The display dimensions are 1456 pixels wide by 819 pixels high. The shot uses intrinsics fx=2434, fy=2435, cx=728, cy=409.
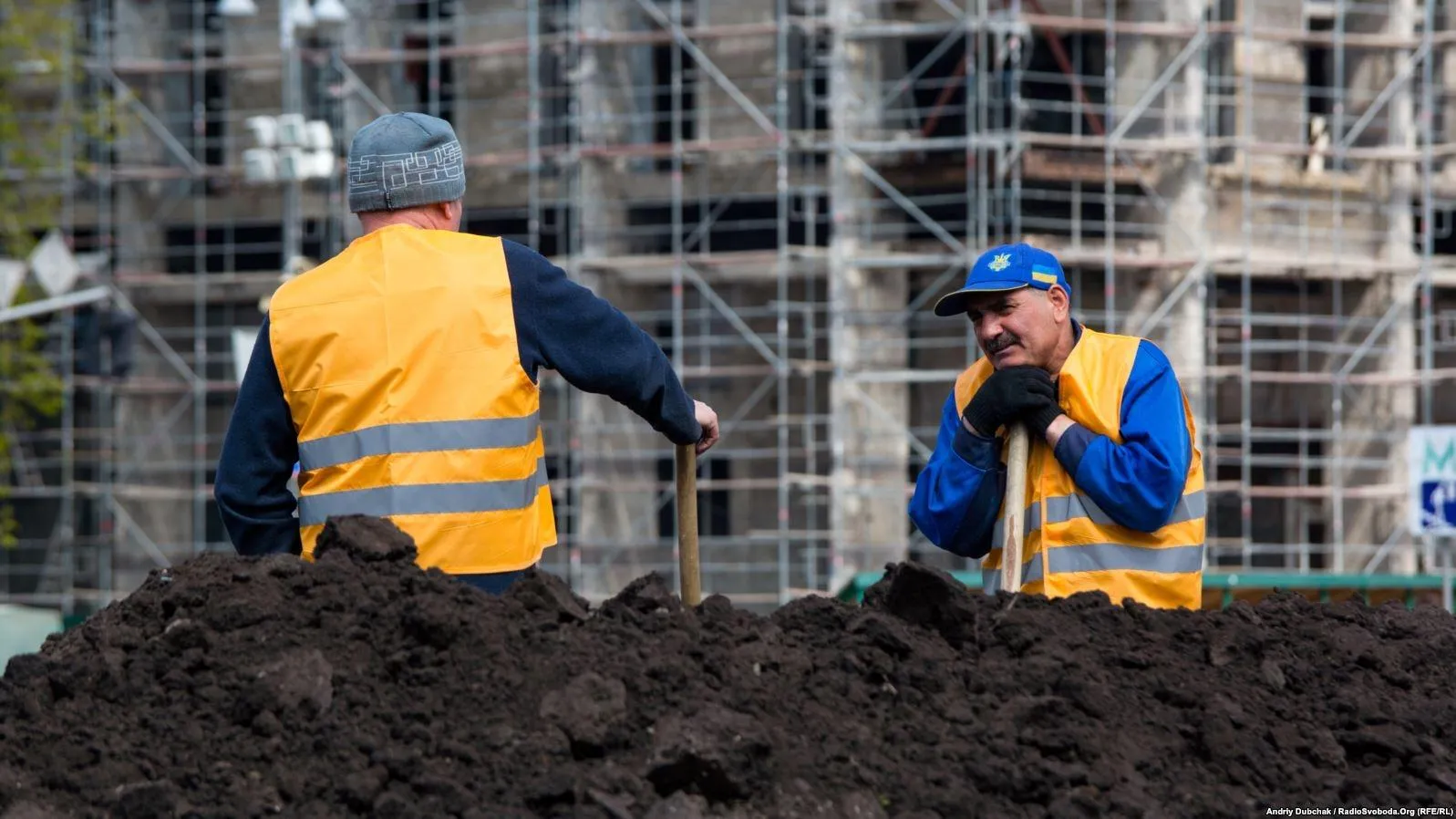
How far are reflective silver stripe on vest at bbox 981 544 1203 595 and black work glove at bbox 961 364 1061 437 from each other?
0.29 metres

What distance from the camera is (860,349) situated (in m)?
23.7

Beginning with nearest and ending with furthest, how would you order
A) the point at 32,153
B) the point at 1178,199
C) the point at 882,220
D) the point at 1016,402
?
the point at 1016,402 < the point at 1178,199 < the point at 882,220 < the point at 32,153

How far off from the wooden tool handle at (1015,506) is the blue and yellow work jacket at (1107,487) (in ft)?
0.22

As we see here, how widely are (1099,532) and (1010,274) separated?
2.17ft

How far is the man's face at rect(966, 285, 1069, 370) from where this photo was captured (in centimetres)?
591

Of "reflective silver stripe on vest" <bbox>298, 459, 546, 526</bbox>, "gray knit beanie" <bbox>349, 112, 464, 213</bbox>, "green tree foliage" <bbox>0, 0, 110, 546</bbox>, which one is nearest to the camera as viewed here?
"reflective silver stripe on vest" <bbox>298, 459, 546, 526</bbox>

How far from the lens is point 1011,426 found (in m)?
5.84

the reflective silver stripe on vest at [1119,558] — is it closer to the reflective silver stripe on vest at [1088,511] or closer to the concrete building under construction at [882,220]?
the reflective silver stripe on vest at [1088,511]

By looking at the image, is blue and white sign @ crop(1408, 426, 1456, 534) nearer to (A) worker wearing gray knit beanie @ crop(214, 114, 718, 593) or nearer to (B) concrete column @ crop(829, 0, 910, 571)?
(B) concrete column @ crop(829, 0, 910, 571)

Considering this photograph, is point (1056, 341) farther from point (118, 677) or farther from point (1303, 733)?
point (118, 677)

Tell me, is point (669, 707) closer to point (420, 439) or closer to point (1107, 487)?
point (420, 439)

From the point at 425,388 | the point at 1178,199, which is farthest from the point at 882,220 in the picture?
the point at 425,388

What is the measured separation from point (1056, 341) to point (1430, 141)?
20234 millimetres

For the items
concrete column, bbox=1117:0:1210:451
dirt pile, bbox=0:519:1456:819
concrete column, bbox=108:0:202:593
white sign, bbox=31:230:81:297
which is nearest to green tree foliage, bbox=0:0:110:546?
concrete column, bbox=108:0:202:593
